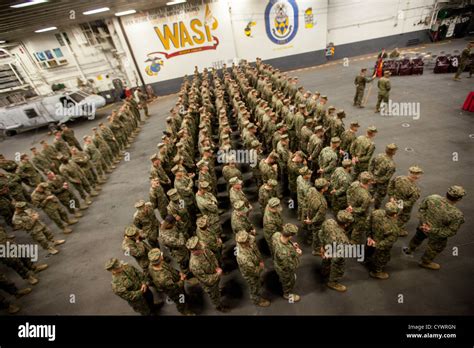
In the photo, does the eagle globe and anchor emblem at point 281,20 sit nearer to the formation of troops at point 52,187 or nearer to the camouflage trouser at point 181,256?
the formation of troops at point 52,187

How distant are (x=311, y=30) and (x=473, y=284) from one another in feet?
57.8

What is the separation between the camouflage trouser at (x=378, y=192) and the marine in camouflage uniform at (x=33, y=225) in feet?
25.6

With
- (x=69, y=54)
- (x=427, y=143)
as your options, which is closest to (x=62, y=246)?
(x=427, y=143)

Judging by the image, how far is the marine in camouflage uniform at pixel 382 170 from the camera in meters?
4.73

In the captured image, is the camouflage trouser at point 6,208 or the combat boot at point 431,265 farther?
the camouflage trouser at point 6,208

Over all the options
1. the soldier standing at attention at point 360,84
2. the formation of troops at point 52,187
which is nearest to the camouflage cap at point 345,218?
the formation of troops at point 52,187

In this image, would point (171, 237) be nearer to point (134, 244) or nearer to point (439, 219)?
point (134, 244)

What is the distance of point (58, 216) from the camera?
621 cm

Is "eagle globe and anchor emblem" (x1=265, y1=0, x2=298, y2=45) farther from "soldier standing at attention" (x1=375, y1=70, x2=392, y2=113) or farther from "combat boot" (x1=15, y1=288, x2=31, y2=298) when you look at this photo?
"combat boot" (x1=15, y1=288, x2=31, y2=298)

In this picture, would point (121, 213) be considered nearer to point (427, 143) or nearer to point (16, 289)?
point (16, 289)

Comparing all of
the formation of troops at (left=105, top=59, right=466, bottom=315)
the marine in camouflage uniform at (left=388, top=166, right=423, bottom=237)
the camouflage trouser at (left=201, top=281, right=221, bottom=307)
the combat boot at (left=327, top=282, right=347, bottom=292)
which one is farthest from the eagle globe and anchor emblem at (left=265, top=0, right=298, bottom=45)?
the camouflage trouser at (left=201, top=281, right=221, bottom=307)

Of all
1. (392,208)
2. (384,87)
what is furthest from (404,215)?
(384,87)

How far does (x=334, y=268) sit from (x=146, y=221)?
144 inches

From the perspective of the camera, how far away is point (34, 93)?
A: 1673 cm
